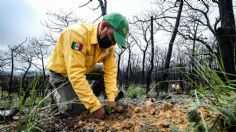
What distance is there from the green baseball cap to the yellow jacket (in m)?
0.28

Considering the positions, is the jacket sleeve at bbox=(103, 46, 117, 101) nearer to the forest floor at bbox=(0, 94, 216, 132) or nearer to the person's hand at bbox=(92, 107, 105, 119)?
the forest floor at bbox=(0, 94, 216, 132)

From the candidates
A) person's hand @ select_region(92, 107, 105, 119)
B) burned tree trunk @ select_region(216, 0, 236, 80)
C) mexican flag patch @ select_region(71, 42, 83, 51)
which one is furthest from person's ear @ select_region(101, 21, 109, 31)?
burned tree trunk @ select_region(216, 0, 236, 80)

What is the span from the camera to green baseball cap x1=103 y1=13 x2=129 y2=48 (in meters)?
3.47

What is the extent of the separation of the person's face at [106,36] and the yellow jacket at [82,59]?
7cm

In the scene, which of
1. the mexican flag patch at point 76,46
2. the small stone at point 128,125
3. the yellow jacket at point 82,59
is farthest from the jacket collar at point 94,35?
the small stone at point 128,125

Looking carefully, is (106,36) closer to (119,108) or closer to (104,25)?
(104,25)

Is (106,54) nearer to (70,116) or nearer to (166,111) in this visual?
(70,116)

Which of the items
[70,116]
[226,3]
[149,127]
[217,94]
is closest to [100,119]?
[70,116]

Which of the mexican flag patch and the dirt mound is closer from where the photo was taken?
the dirt mound

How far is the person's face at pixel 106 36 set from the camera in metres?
3.63

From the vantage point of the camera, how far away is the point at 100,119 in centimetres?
353

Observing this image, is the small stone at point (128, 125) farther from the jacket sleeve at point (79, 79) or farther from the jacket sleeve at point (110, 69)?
the jacket sleeve at point (110, 69)

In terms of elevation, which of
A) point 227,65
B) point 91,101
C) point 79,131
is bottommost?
point 79,131

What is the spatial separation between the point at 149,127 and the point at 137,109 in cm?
146
